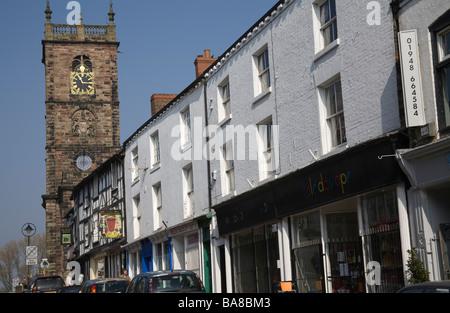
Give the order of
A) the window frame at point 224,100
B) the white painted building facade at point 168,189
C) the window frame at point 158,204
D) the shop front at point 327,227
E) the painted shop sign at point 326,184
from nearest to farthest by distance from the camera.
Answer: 1. the shop front at point 327,227
2. the painted shop sign at point 326,184
3. the window frame at point 224,100
4. the white painted building facade at point 168,189
5. the window frame at point 158,204

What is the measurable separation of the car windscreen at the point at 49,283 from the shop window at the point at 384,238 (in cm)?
2233

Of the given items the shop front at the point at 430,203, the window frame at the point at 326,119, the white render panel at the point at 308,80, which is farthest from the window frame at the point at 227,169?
the shop front at the point at 430,203

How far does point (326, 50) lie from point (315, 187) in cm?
365

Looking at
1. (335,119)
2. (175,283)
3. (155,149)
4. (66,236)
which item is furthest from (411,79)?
(66,236)

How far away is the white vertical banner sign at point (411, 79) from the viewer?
13.5m

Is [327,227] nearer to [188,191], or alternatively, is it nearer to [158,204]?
[188,191]

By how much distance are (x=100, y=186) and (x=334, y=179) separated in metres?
29.1

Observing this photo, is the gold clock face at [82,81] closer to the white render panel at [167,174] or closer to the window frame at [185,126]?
the white render panel at [167,174]

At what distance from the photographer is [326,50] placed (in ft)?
57.6

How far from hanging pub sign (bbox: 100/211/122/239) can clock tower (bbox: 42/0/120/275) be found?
3369 cm

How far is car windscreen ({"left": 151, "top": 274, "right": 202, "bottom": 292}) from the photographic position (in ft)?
53.9

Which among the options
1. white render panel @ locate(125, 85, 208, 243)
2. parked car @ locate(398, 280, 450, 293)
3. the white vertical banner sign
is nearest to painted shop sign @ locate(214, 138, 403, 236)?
the white vertical banner sign

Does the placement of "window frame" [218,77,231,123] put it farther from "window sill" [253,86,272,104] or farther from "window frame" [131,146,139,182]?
"window frame" [131,146,139,182]
